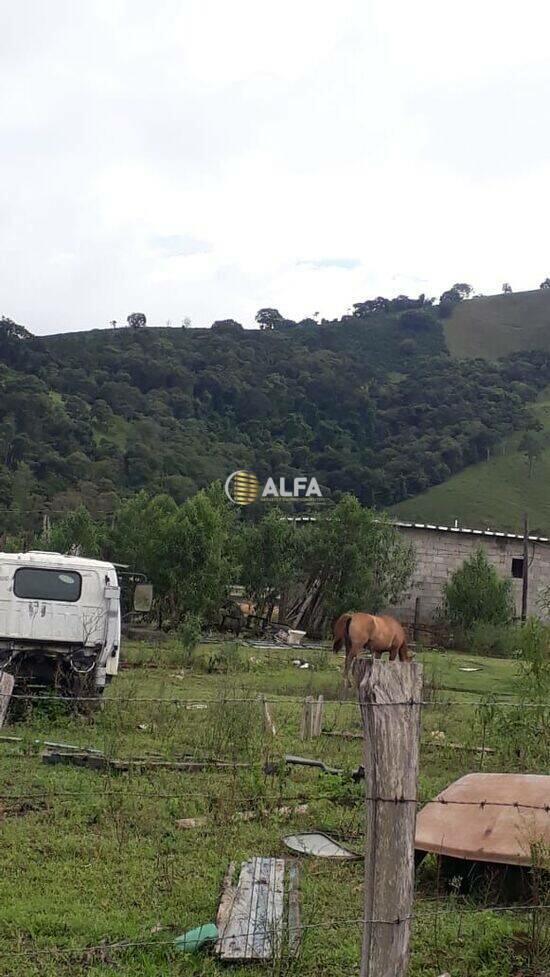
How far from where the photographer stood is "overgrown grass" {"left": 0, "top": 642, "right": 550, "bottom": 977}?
5.07m

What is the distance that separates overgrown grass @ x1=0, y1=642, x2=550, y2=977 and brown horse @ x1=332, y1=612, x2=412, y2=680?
312 cm

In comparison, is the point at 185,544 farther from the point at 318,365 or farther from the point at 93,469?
the point at 318,365

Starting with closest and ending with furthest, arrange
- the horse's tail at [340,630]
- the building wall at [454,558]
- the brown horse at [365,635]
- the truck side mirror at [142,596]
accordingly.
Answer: the horse's tail at [340,630], the brown horse at [365,635], the truck side mirror at [142,596], the building wall at [454,558]

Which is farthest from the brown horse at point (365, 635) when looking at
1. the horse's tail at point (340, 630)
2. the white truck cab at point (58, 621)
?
the white truck cab at point (58, 621)

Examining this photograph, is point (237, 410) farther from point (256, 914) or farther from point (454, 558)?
point (256, 914)

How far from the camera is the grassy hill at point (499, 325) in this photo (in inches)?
4956

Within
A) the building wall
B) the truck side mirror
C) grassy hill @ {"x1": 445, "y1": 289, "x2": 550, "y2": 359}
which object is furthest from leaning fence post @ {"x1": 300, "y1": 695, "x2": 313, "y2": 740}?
grassy hill @ {"x1": 445, "y1": 289, "x2": 550, "y2": 359}

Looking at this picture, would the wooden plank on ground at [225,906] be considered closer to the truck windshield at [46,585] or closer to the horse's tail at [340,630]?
the truck windshield at [46,585]

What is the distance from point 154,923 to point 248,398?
91803mm

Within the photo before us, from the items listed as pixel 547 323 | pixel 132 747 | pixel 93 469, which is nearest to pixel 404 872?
pixel 132 747

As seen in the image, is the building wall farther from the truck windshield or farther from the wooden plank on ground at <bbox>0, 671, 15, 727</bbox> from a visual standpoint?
the wooden plank on ground at <bbox>0, 671, 15, 727</bbox>

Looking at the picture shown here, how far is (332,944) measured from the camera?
5.26 meters

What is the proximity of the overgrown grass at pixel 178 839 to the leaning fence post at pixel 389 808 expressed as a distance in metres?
0.60

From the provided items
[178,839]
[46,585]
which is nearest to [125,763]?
[178,839]
